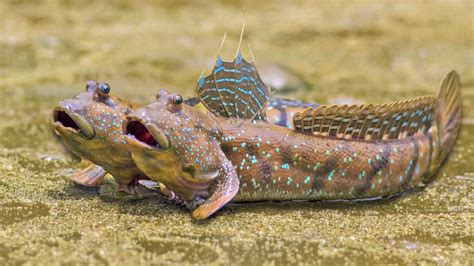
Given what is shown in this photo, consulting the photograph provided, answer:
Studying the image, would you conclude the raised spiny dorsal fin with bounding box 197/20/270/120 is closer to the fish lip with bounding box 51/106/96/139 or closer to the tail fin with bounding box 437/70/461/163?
the fish lip with bounding box 51/106/96/139

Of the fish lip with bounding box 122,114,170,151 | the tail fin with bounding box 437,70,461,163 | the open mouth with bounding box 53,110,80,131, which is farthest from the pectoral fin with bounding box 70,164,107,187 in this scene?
the tail fin with bounding box 437,70,461,163

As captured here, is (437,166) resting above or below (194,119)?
below

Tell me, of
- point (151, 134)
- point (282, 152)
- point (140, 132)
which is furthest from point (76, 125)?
point (282, 152)

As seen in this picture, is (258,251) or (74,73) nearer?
(258,251)

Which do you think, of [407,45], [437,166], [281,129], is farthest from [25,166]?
[407,45]

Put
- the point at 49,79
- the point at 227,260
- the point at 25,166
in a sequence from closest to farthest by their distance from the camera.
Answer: the point at 227,260, the point at 25,166, the point at 49,79

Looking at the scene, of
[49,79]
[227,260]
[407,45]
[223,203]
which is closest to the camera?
[227,260]

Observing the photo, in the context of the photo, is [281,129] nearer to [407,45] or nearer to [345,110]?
[345,110]
